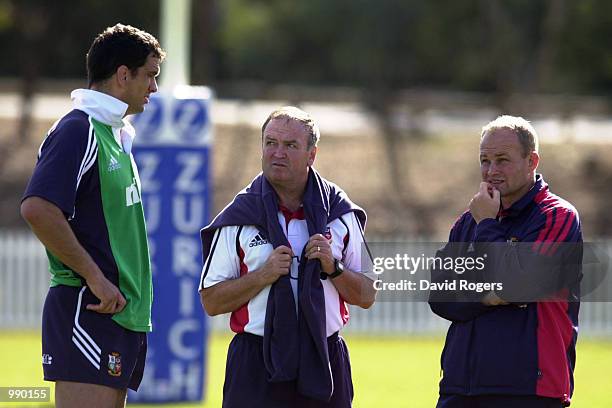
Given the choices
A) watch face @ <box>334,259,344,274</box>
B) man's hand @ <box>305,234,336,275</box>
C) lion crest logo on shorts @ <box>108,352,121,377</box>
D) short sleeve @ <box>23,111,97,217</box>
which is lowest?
lion crest logo on shorts @ <box>108,352,121,377</box>

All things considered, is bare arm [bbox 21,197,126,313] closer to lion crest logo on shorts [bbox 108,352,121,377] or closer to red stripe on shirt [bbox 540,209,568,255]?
lion crest logo on shorts [bbox 108,352,121,377]

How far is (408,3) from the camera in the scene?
34.6 m

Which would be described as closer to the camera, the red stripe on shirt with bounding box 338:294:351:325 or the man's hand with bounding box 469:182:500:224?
the man's hand with bounding box 469:182:500:224

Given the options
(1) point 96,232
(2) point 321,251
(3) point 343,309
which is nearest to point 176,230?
(3) point 343,309

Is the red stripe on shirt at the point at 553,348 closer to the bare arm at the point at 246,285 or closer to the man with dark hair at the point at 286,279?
the man with dark hair at the point at 286,279

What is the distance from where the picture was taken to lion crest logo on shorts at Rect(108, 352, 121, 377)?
182 inches

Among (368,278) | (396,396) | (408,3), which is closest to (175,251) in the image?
(396,396)

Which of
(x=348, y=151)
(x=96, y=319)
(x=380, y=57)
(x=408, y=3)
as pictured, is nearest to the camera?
(x=96, y=319)

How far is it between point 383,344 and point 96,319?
1239 cm

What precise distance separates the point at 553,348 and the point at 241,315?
53.3 inches

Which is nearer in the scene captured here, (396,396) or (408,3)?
(396,396)

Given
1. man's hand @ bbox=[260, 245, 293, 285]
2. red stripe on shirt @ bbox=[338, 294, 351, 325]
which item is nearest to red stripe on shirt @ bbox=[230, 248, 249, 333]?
man's hand @ bbox=[260, 245, 293, 285]

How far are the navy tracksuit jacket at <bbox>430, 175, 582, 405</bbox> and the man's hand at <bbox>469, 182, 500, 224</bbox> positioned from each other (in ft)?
0.12

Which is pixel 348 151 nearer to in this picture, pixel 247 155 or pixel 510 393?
pixel 247 155
